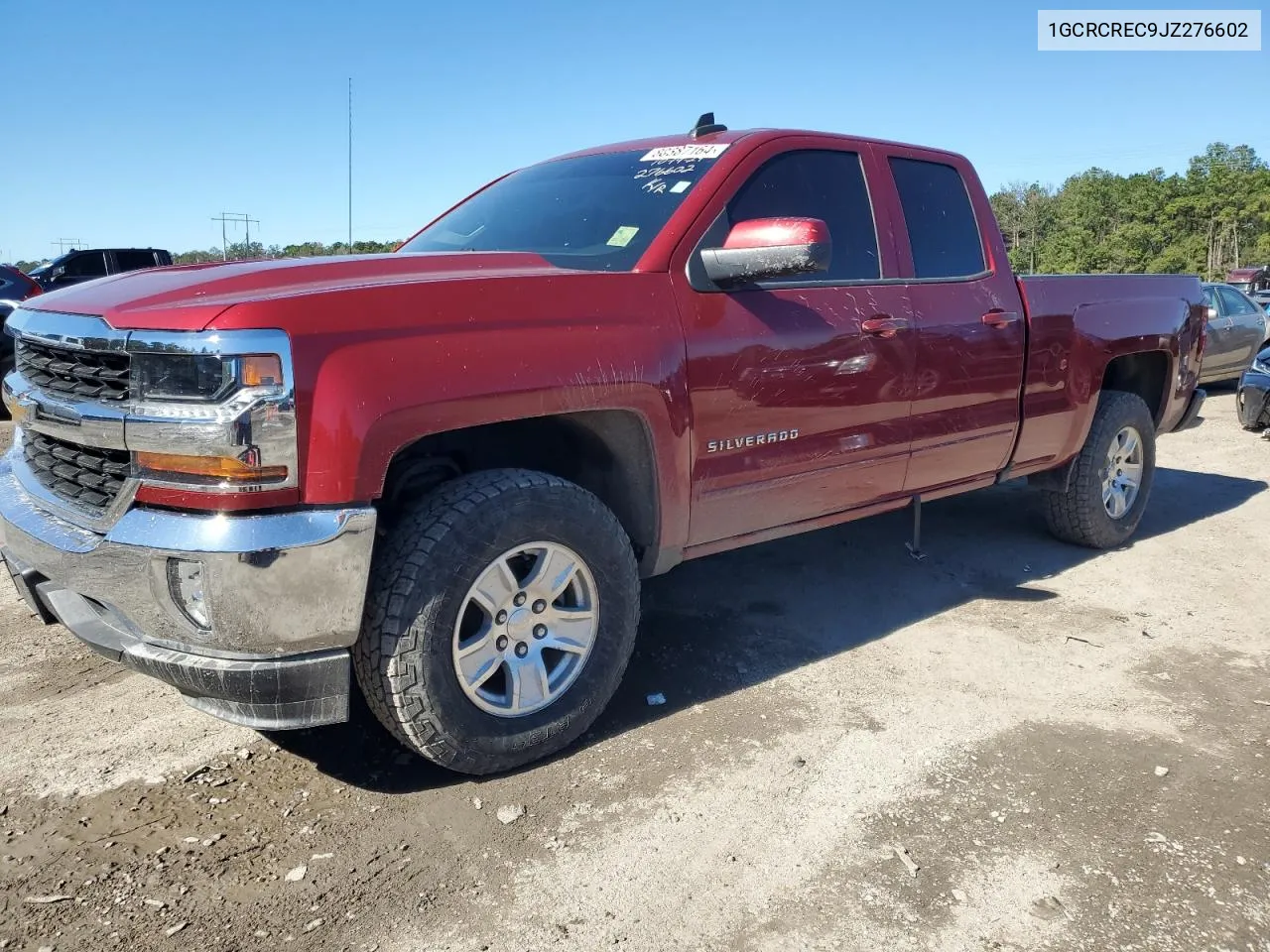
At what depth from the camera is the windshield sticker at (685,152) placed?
350cm

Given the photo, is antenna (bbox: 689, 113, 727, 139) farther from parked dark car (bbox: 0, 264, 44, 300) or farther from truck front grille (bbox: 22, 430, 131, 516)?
parked dark car (bbox: 0, 264, 44, 300)

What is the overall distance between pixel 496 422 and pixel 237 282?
0.79 meters

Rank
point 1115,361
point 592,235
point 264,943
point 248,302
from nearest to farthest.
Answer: point 264,943
point 248,302
point 592,235
point 1115,361

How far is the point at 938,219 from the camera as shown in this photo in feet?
13.8

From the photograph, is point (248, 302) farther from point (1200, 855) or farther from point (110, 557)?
point (1200, 855)

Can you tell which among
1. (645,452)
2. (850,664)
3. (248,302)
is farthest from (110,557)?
(850,664)

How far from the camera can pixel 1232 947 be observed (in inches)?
84.1

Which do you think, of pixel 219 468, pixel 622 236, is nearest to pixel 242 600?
pixel 219 468

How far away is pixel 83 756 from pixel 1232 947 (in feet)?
10.3

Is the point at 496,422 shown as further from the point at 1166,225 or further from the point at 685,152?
the point at 1166,225

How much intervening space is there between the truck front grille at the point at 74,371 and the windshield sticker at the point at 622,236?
1.58 m

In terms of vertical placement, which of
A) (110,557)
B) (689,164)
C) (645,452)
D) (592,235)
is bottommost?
(110,557)

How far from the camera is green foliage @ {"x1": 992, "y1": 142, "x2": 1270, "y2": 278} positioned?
189ft

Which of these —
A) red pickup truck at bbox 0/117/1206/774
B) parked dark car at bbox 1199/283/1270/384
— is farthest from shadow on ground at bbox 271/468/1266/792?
parked dark car at bbox 1199/283/1270/384
